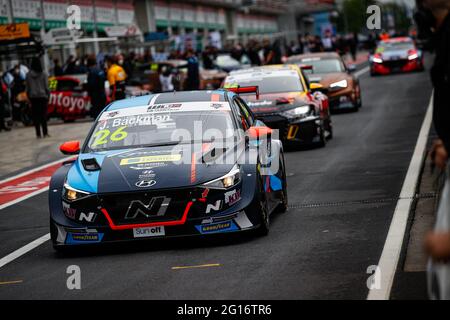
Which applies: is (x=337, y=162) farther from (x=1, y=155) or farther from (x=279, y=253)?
(x=1, y=155)

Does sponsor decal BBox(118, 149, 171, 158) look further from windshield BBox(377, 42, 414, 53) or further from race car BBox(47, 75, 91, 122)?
windshield BBox(377, 42, 414, 53)

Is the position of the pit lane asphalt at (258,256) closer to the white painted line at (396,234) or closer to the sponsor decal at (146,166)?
the white painted line at (396,234)

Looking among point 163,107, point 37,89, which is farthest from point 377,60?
point 163,107

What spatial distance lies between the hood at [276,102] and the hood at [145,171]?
8503 millimetres

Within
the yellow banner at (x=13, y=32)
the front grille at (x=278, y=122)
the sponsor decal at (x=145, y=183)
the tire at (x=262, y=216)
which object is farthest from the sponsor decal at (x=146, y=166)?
the yellow banner at (x=13, y=32)

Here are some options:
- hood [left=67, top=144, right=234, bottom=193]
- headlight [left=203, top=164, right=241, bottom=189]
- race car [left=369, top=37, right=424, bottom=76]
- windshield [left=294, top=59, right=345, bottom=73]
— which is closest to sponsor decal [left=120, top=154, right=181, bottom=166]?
hood [left=67, top=144, right=234, bottom=193]

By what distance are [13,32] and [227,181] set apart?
73.3 feet

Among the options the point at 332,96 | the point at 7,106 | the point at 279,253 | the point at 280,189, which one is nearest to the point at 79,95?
the point at 7,106

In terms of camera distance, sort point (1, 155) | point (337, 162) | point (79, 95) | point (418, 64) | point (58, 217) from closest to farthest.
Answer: point (58, 217) < point (337, 162) < point (1, 155) < point (79, 95) < point (418, 64)

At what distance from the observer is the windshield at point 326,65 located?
27156mm

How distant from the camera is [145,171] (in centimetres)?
940

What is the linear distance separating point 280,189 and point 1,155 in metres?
12.9

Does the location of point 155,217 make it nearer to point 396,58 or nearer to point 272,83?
point 272,83

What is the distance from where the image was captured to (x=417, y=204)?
35.8 feet
